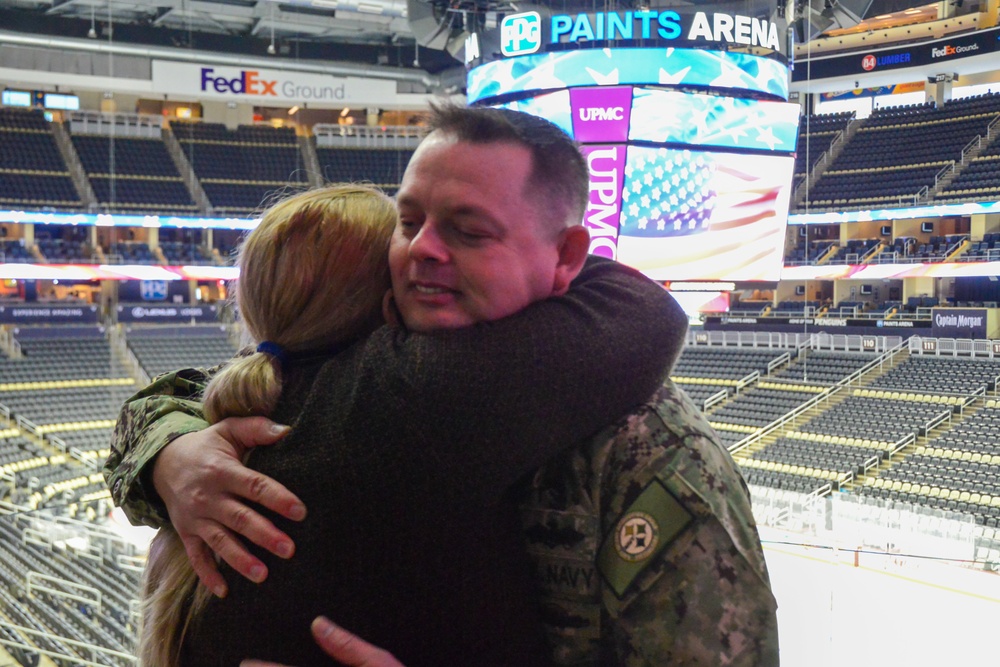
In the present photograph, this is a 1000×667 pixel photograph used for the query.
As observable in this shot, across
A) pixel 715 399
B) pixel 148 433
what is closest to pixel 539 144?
pixel 148 433

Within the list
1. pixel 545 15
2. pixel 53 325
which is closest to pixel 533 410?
pixel 545 15

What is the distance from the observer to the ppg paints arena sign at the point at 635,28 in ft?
41.1

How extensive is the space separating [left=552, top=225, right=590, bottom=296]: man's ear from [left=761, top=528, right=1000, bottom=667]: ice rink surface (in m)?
5.81

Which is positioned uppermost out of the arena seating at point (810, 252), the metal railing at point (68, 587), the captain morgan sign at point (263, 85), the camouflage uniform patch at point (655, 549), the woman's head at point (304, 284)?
the captain morgan sign at point (263, 85)

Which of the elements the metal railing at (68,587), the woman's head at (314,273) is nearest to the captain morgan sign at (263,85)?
the metal railing at (68,587)

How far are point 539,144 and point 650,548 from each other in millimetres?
513

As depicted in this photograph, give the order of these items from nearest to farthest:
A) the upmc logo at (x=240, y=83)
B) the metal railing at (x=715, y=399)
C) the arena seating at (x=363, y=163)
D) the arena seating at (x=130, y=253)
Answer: the metal railing at (x=715, y=399)
the arena seating at (x=130, y=253)
the upmc logo at (x=240, y=83)
the arena seating at (x=363, y=163)

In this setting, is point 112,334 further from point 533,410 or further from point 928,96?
point 533,410

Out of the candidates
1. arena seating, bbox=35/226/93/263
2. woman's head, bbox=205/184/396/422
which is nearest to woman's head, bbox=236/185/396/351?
woman's head, bbox=205/184/396/422

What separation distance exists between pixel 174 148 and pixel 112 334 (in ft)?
22.8

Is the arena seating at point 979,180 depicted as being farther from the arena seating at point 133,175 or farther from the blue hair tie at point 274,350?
the blue hair tie at point 274,350

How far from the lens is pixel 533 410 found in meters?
1.16

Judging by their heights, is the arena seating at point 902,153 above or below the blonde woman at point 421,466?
above

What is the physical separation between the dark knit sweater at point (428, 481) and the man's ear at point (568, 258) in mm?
98
